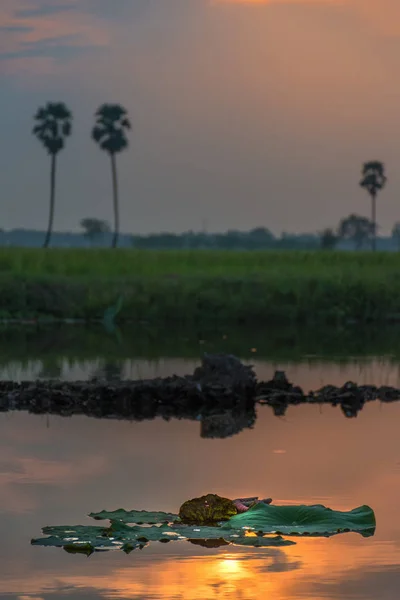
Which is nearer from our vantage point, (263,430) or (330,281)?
(263,430)

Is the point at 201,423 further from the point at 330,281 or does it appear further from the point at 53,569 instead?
the point at 330,281

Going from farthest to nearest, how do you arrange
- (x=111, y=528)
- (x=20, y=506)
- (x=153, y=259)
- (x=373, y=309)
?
1. (x=153, y=259)
2. (x=373, y=309)
3. (x=20, y=506)
4. (x=111, y=528)

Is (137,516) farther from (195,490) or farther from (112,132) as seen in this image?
(112,132)

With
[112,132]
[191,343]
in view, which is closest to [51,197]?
[112,132]

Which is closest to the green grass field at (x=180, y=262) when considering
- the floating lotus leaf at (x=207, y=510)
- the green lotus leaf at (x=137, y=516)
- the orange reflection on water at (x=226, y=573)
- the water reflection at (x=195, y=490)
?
the water reflection at (x=195, y=490)

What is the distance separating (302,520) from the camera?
11602mm

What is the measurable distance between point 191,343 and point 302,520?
2284cm

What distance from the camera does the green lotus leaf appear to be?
A: 11711mm

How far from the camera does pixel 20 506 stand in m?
12.8

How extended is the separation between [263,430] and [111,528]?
7132 millimetres

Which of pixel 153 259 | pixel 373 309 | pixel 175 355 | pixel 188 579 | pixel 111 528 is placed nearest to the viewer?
pixel 188 579

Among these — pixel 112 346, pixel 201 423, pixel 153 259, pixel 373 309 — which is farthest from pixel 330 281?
pixel 201 423

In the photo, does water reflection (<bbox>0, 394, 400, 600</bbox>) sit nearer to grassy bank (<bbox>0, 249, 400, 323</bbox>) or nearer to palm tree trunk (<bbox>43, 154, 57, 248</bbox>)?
grassy bank (<bbox>0, 249, 400, 323</bbox>)

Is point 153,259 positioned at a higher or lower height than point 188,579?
higher
